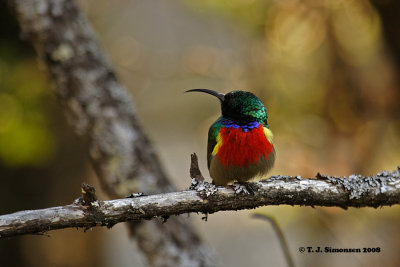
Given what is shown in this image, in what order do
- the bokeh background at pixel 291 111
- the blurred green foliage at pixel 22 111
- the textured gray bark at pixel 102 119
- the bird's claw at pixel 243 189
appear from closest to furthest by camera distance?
1. the bird's claw at pixel 243 189
2. the textured gray bark at pixel 102 119
3. the blurred green foliage at pixel 22 111
4. the bokeh background at pixel 291 111

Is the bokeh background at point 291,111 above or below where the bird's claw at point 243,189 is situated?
above

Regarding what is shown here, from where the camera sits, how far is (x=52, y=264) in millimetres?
5207

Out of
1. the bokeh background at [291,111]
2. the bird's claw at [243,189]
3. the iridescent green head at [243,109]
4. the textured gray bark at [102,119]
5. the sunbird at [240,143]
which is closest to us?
the bird's claw at [243,189]

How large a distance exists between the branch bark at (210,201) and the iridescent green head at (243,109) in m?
0.62

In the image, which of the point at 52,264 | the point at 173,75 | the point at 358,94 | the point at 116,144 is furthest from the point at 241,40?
the point at 52,264

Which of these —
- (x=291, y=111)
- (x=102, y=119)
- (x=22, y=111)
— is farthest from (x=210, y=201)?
(x=22, y=111)

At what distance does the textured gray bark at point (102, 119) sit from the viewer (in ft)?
12.6

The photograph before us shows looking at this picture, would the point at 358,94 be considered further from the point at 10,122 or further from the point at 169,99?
the point at 10,122

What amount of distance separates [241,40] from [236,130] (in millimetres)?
3048

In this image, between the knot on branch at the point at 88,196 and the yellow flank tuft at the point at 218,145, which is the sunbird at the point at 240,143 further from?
the knot on branch at the point at 88,196

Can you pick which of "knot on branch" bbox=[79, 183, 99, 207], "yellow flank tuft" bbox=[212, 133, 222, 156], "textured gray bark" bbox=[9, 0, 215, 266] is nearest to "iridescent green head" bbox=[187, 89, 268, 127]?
"yellow flank tuft" bbox=[212, 133, 222, 156]

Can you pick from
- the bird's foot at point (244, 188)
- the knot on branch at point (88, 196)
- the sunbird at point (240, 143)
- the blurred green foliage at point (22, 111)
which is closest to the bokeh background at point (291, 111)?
the blurred green foliage at point (22, 111)

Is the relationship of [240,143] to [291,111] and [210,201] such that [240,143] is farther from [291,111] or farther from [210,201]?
[291,111]

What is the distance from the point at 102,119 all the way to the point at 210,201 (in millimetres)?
1929
